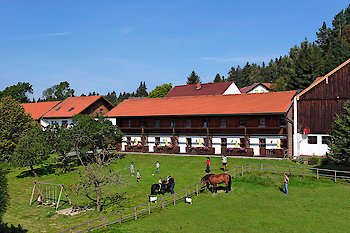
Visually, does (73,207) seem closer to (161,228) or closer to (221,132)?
(161,228)

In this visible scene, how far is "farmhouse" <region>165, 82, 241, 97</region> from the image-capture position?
217 ft

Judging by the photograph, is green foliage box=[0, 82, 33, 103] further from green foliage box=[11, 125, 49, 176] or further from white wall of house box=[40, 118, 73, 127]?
green foliage box=[11, 125, 49, 176]

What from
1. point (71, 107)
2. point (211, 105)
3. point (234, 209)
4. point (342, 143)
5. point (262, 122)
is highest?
point (71, 107)

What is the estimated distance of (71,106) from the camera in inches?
2454

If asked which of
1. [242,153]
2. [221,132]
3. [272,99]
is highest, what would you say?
[272,99]

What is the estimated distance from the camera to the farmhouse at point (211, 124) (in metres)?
38.0

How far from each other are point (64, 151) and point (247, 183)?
2217cm

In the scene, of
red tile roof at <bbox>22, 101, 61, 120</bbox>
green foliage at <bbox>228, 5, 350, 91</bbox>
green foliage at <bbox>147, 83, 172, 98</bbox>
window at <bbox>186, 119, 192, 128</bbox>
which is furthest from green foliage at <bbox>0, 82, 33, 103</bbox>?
green foliage at <bbox>228, 5, 350, 91</bbox>

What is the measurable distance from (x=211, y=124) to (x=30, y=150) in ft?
75.5

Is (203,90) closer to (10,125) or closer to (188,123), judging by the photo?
(188,123)

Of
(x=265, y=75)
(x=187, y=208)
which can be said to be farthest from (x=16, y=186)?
(x=265, y=75)

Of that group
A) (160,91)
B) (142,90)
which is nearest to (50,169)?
(160,91)

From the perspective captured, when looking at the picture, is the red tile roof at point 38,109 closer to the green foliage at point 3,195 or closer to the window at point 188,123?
the window at point 188,123

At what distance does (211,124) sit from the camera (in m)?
42.1
